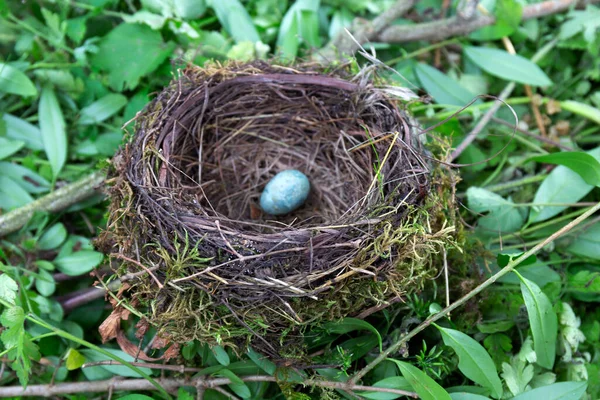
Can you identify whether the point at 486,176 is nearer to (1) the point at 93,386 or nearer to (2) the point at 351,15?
(2) the point at 351,15

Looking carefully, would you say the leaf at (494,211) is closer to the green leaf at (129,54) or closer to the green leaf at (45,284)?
the green leaf at (129,54)

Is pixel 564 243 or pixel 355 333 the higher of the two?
pixel 564 243

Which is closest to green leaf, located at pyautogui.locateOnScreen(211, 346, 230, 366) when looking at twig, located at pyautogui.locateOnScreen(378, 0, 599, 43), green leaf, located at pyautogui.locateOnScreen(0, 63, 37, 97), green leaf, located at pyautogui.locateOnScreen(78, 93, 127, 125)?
green leaf, located at pyautogui.locateOnScreen(78, 93, 127, 125)

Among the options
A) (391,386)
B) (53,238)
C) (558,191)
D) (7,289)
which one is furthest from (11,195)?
(558,191)

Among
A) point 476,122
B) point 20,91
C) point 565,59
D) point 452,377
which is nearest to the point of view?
→ point 452,377

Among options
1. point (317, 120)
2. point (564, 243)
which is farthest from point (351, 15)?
point (564, 243)

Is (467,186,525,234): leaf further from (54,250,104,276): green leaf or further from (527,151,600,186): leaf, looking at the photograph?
(54,250,104,276): green leaf
